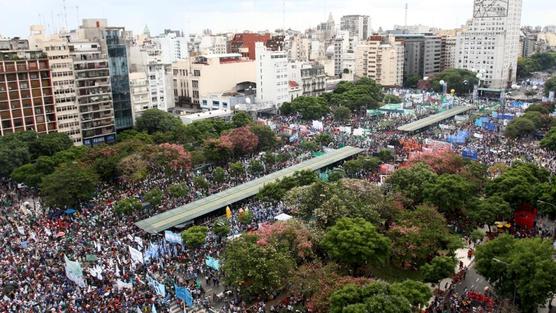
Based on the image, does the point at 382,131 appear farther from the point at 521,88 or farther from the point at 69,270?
the point at 521,88

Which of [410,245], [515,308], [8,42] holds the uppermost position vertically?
[8,42]

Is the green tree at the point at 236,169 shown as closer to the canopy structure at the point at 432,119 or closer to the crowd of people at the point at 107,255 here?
the crowd of people at the point at 107,255

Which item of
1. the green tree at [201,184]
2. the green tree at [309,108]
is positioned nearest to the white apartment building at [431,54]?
the green tree at [309,108]

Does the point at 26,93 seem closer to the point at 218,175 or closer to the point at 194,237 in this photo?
the point at 218,175

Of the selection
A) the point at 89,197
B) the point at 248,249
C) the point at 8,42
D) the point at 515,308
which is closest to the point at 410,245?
the point at 515,308

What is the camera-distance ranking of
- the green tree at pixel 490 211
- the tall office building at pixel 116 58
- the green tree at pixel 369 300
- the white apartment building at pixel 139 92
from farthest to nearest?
the white apartment building at pixel 139 92 → the tall office building at pixel 116 58 → the green tree at pixel 490 211 → the green tree at pixel 369 300
